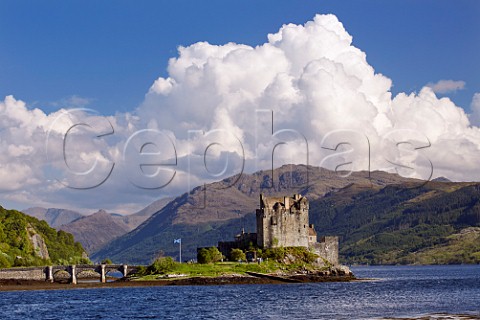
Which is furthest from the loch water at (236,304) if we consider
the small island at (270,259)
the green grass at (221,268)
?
the green grass at (221,268)

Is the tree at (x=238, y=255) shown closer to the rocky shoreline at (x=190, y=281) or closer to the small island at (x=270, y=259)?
the small island at (x=270, y=259)

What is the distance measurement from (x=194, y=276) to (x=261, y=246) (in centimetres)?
2210

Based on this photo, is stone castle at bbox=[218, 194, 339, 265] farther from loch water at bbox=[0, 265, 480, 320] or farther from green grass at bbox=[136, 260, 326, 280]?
loch water at bbox=[0, 265, 480, 320]

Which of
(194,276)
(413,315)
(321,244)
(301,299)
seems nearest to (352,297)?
(301,299)

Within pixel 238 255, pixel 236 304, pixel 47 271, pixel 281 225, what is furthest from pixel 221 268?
pixel 236 304

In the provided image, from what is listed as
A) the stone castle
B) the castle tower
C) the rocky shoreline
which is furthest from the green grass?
the stone castle

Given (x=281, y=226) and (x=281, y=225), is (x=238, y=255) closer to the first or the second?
(x=281, y=226)

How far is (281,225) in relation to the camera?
189500 mm

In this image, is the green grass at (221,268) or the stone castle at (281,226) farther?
the stone castle at (281,226)

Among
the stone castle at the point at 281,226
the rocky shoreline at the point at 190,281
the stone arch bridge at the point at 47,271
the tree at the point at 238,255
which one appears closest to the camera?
the rocky shoreline at the point at 190,281

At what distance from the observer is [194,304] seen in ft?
393

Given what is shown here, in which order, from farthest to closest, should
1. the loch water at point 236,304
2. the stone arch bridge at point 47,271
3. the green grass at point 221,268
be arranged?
the stone arch bridge at point 47,271 < the green grass at point 221,268 < the loch water at point 236,304

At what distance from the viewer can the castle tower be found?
618 feet

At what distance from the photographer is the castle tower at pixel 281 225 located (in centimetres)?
18850
